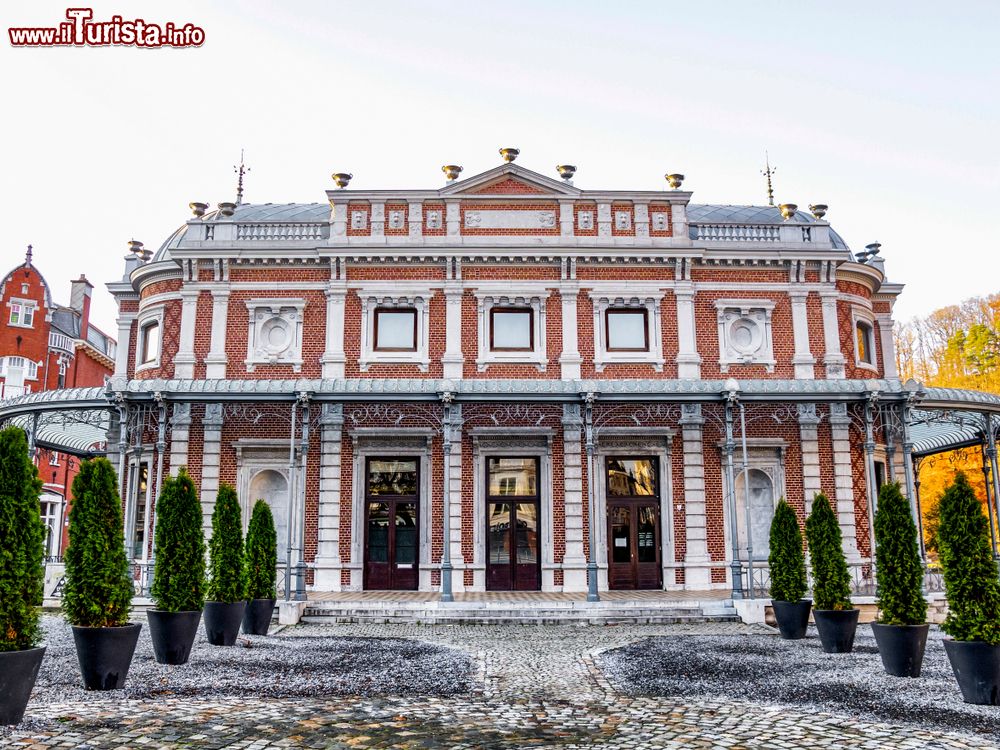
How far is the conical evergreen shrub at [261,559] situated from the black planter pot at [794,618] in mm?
7754

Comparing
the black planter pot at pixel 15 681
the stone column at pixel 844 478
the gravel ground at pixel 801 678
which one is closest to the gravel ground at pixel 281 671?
the black planter pot at pixel 15 681

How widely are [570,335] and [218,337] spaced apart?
7.89 meters

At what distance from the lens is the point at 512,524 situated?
17.8 m

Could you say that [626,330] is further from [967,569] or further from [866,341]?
[967,569]

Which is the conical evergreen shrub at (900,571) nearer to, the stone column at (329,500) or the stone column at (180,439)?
the stone column at (329,500)

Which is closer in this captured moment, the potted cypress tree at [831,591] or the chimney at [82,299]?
the potted cypress tree at [831,591]

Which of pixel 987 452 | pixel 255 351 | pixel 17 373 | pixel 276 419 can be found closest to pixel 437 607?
pixel 276 419

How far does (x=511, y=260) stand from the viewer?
61.1ft

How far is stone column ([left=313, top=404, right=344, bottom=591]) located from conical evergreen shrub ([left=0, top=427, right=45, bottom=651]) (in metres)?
10.3

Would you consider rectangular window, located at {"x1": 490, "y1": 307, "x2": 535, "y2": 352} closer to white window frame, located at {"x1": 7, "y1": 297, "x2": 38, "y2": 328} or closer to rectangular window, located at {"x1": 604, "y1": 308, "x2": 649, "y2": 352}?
rectangular window, located at {"x1": 604, "y1": 308, "x2": 649, "y2": 352}

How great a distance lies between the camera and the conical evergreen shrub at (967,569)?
7645 millimetres

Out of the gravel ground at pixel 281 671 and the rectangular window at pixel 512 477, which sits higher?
the rectangular window at pixel 512 477

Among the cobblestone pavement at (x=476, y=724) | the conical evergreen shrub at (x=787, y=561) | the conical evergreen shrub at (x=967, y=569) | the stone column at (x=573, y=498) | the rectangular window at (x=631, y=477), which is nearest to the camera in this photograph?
the cobblestone pavement at (x=476, y=724)

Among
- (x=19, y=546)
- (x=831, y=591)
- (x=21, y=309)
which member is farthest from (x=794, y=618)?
(x=21, y=309)
